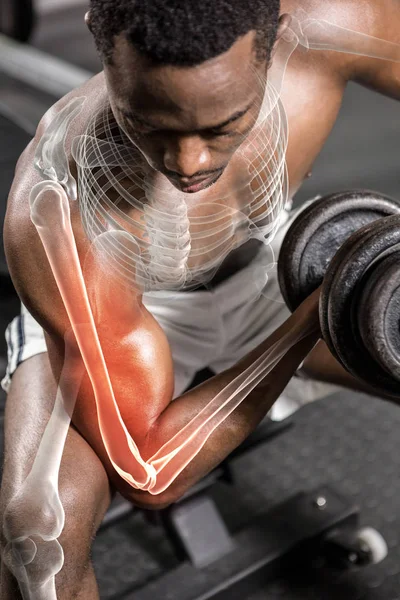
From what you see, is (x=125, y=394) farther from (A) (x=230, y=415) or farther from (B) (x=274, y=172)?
(B) (x=274, y=172)

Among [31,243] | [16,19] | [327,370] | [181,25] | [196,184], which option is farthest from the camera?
[16,19]

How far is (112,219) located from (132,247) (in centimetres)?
4

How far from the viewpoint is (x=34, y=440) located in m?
0.99

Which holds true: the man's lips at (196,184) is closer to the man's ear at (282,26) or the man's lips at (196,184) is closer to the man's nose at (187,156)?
the man's nose at (187,156)

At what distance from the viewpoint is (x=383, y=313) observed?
774 mm

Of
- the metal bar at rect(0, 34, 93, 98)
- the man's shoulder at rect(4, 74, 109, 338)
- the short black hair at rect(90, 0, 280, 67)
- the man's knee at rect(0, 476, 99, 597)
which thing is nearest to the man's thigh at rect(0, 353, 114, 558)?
the man's knee at rect(0, 476, 99, 597)

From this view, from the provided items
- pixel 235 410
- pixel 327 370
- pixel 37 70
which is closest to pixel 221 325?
pixel 327 370

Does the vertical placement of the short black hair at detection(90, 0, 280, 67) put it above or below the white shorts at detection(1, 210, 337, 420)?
above

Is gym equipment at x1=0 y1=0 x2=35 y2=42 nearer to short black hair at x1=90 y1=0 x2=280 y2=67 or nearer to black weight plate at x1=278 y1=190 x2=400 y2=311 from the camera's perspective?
black weight plate at x1=278 y1=190 x2=400 y2=311

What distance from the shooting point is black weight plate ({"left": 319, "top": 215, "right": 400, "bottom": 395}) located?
79cm

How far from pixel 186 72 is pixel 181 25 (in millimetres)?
35

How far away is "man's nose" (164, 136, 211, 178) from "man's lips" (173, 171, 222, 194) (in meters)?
0.02

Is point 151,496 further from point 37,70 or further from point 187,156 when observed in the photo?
point 37,70

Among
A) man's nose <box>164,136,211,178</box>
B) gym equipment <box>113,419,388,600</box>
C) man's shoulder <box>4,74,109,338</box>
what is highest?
man's nose <box>164,136,211,178</box>
